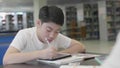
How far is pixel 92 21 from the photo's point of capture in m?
14.2

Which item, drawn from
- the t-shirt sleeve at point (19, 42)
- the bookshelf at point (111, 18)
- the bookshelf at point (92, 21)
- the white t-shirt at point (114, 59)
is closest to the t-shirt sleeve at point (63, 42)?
the t-shirt sleeve at point (19, 42)

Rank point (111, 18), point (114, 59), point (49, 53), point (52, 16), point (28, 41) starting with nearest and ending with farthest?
point (114, 59)
point (49, 53)
point (52, 16)
point (28, 41)
point (111, 18)

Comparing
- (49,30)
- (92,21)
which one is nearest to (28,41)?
(49,30)

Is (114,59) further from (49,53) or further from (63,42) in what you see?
(63,42)

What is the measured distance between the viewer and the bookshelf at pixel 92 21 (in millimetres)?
13914

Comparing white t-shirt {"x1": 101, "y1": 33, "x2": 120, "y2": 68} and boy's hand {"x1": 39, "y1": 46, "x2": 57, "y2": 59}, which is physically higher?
white t-shirt {"x1": 101, "y1": 33, "x2": 120, "y2": 68}

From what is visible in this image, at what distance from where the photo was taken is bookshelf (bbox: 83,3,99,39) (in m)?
13.9

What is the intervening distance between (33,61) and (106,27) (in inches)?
459

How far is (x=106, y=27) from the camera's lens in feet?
41.5

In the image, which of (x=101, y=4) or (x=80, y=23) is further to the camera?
(x=80, y=23)

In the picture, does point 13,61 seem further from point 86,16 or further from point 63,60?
point 86,16

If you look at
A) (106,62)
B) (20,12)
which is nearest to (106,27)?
(20,12)

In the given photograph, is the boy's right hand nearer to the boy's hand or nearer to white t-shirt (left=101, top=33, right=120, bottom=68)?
the boy's hand

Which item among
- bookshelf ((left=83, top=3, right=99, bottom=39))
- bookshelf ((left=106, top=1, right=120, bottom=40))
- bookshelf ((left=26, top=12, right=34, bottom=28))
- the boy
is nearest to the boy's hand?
the boy
